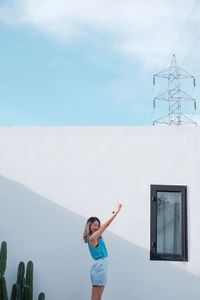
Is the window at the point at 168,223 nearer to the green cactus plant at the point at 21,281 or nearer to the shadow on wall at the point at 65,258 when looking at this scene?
the shadow on wall at the point at 65,258

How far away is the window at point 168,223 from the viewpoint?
306 inches

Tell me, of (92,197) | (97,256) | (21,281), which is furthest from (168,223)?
(21,281)

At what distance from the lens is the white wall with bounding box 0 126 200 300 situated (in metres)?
7.68

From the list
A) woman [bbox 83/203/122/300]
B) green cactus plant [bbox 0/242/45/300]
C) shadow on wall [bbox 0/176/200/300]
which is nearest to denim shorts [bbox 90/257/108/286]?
woman [bbox 83/203/122/300]

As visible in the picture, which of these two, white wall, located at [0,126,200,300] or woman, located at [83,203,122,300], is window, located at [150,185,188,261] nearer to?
white wall, located at [0,126,200,300]

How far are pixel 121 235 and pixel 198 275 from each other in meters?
1.23

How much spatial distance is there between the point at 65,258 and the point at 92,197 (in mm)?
968

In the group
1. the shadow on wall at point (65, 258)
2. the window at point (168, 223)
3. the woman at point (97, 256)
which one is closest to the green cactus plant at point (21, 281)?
the shadow on wall at point (65, 258)

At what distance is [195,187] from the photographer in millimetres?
7926

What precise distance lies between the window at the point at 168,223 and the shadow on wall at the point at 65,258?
0.19 meters

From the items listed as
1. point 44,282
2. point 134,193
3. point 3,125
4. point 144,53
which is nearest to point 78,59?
point 144,53

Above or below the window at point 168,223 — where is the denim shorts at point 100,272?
below

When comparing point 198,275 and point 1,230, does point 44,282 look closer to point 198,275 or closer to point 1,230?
point 1,230

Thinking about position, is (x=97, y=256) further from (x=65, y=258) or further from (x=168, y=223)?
(x=168, y=223)
